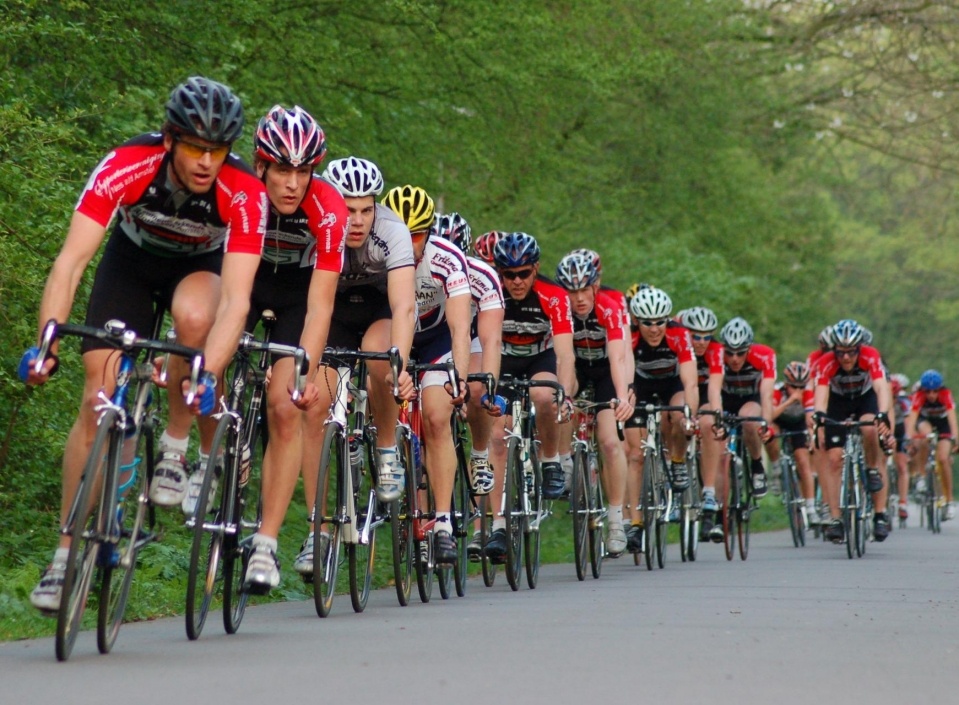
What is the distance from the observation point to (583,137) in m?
24.0

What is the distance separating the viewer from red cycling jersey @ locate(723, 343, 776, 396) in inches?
727

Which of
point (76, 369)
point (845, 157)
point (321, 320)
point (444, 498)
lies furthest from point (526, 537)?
point (845, 157)

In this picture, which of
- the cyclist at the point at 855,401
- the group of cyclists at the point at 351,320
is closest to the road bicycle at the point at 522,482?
the group of cyclists at the point at 351,320

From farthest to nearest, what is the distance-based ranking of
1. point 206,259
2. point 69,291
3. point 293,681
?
1. point 206,259
2. point 69,291
3. point 293,681

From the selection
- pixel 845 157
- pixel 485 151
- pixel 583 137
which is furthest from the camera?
pixel 845 157

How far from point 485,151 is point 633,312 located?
153 inches

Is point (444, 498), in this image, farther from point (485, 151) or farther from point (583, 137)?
point (583, 137)

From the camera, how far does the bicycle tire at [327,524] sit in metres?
8.63

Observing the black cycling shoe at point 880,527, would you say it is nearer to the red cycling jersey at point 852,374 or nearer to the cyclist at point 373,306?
the red cycling jersey at point 852,374

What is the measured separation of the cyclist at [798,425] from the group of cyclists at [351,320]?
1489 mm

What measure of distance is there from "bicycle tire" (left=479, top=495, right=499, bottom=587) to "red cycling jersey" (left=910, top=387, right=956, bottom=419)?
50.9 feet

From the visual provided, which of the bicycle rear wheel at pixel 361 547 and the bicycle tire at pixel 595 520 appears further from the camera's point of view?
the bicycle tire at pixel 595 520

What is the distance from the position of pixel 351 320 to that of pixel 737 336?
8874 mm

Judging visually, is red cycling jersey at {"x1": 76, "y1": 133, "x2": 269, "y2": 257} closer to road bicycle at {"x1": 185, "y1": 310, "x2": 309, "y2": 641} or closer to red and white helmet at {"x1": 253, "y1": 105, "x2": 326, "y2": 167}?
road bicycle at {"x1": 185, "y1": 310, "x2": 309, "y2": 641}
